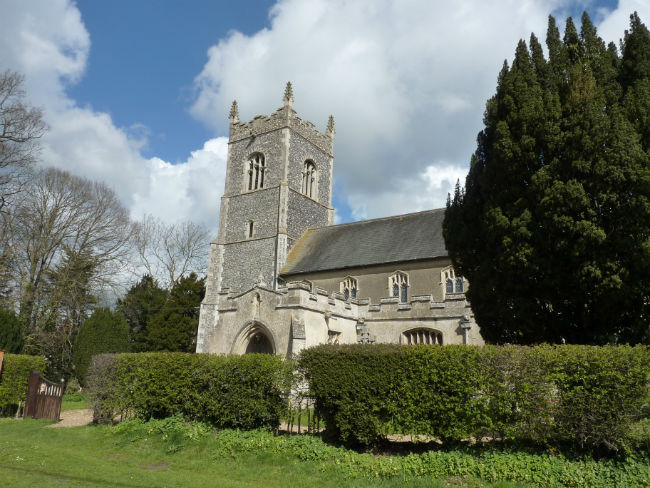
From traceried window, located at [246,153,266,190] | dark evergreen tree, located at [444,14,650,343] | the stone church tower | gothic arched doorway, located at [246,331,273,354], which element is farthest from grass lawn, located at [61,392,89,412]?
dark evergreen tree, located at [444,14,650,343]

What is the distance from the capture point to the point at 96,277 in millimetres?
25312

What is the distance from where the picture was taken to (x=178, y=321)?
28.2m

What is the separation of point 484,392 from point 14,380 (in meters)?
14.1

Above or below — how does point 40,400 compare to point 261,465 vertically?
above

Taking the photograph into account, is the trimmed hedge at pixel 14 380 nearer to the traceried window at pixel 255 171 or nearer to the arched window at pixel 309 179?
the traceried window at pixel 255 171

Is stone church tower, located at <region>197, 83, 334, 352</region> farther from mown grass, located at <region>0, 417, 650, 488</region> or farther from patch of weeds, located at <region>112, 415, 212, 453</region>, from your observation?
mown grass, located at <region>0, 417, 650, 488</region>

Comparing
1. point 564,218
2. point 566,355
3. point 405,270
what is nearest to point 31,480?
point 566,355

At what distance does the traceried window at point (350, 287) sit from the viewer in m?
23.1

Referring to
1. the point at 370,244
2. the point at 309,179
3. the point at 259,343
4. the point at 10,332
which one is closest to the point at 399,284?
the point at 370,244

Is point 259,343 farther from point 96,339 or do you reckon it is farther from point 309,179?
point 309,179

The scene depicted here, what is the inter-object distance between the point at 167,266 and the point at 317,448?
1188 inches

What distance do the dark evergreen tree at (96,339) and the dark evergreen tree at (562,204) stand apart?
20.0 m

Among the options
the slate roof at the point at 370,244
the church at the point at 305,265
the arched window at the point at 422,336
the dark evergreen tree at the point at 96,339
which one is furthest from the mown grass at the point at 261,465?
the dark evergreen tree at the point at 96,339

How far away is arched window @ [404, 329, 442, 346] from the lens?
17.5 m
